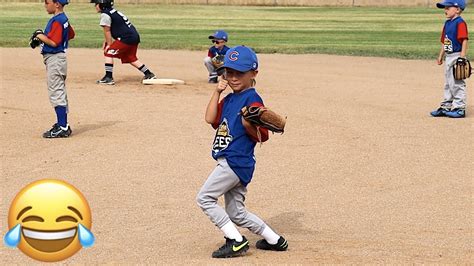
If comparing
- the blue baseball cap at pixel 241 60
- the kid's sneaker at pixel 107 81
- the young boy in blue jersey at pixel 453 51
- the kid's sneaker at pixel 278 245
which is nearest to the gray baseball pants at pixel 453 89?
the young boy in blue jersey at pixel 453 51

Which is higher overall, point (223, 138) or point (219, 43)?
point (223, 138)

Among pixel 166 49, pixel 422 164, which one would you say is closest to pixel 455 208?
pixel 422 164

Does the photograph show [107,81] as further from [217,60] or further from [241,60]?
[241,60]

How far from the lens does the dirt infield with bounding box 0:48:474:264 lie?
704 cm

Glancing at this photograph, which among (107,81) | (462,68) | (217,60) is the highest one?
(462,68)

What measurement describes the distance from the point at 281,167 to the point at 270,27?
23691mm

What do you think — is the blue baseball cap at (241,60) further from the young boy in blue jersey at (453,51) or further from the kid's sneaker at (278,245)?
the young boy in blue jersey at (453,51)

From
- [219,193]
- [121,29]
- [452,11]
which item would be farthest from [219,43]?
[219,193]

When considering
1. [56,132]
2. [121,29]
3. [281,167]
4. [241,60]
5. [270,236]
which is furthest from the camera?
[121,29]

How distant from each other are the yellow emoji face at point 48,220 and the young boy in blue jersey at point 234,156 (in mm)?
2256

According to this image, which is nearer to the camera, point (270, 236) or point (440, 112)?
point (270, 236)

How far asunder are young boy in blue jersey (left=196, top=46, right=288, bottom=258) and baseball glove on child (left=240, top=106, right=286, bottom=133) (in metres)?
0.08

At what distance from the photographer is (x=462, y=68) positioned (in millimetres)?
13000

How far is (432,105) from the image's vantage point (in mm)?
14422
